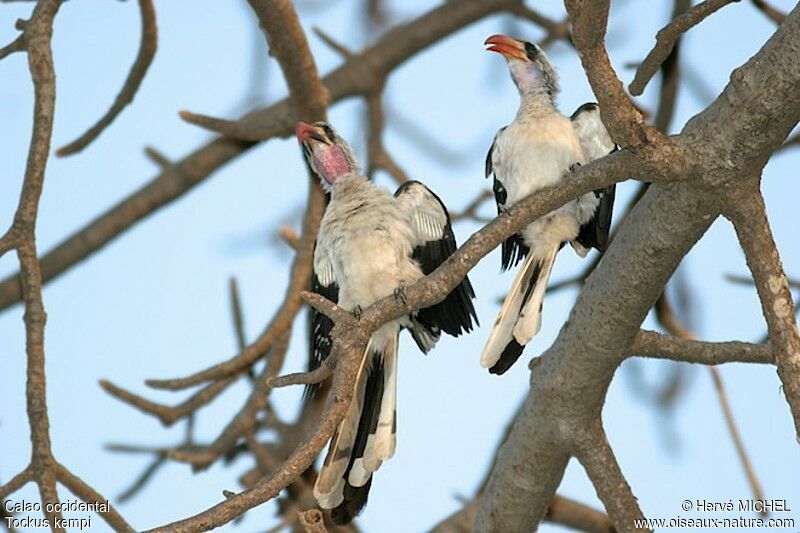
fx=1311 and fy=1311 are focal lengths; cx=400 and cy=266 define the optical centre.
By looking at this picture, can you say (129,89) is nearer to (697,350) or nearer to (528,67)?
(528,67)

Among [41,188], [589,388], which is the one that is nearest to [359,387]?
[589,388]

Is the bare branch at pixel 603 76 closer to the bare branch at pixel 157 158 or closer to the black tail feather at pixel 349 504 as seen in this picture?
the black tail feather at pixel 349 504

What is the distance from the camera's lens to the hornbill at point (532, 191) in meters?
3.61

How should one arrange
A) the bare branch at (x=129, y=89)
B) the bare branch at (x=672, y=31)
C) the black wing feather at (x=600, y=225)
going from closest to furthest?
the bare branch at (x=672, y=31) < the black wing feather at (x=600, y=225) < the bare branch at (x=129, y=89)

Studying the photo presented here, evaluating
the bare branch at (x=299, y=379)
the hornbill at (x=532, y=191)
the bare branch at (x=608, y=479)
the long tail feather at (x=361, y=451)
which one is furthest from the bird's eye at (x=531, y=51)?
the bare branch at (x=299, y=379)

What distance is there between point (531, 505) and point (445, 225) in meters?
0.89

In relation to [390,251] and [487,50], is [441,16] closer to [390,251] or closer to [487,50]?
[487,50]

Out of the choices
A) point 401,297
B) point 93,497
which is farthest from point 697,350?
point 93,497

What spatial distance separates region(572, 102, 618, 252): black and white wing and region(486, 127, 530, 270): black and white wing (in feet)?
0.58

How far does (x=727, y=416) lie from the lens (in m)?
4.38

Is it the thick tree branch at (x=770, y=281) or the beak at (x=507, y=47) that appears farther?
the beak at (x=507, y=47)

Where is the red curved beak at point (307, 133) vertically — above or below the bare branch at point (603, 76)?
above

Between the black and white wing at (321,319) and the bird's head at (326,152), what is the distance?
0.34 metres

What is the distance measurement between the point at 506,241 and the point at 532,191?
270mm
